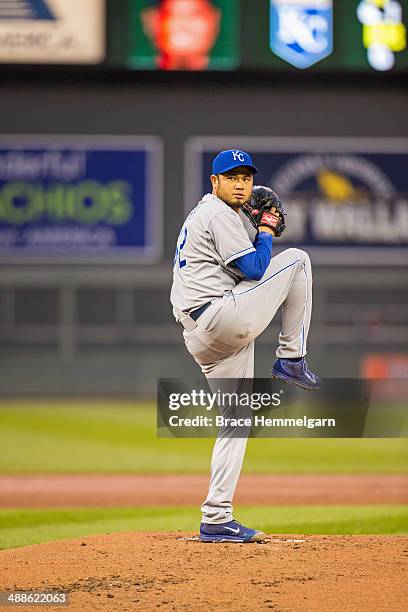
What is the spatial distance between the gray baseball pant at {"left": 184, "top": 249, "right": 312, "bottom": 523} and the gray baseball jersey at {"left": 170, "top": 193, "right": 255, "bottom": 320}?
6 cm

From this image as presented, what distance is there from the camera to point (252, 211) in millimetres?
4164

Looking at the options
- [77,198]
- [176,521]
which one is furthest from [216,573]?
[77,198]

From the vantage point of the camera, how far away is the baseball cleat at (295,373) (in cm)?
→ 412

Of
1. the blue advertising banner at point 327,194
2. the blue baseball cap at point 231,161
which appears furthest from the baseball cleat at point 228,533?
the blue advertising banner at point 327,194

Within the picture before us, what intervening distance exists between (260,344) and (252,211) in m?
11.8

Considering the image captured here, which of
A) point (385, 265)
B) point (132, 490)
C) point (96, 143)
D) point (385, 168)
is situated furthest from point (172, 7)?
point (132, 490)

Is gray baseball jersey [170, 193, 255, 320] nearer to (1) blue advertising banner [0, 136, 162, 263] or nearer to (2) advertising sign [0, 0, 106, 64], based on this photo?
(2) advertising sign [0, 0, 106, 64]

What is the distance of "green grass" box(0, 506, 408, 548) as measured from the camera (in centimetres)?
601

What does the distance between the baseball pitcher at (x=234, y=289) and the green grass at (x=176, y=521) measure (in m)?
1.90

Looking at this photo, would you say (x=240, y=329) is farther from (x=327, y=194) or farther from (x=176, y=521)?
(x=327, y=194)

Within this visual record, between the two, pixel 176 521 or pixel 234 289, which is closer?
pixel 234 289

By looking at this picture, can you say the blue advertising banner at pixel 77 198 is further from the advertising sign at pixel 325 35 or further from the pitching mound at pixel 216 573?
the pitching mound at pixel 216 573

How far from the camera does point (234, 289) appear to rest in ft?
13.4

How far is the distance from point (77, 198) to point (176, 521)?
29.6 feet
